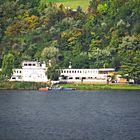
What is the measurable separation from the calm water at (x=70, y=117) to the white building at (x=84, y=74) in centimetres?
2591

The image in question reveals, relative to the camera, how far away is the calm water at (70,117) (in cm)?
6084

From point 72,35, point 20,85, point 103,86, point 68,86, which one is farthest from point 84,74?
point 72,35

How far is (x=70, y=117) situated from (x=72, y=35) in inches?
2994

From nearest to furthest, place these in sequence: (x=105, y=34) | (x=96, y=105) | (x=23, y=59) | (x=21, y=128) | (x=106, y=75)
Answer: (x=21, y=128), (x=96, y=105), (x=106, y=75), (x=23, y=59), (x=105, y=34)

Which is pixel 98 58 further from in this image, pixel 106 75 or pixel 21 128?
pixel 21 128

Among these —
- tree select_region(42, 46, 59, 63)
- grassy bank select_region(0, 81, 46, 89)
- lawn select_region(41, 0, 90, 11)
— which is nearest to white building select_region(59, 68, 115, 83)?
tree select_region(42, 46, 59, 63)

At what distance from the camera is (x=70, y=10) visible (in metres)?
166

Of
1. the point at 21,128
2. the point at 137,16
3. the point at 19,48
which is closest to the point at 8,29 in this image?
the point at 19,48

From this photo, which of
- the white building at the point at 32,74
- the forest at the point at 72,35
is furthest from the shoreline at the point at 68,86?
the white building at the point at 32,74

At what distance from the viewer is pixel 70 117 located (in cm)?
7375

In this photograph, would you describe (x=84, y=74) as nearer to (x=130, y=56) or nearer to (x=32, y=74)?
(x=130, y=56)

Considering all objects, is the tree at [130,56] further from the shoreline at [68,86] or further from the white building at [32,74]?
the white building at [32,74]

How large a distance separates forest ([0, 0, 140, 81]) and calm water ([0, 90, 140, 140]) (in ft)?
99.9

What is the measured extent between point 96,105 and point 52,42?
6067cm
